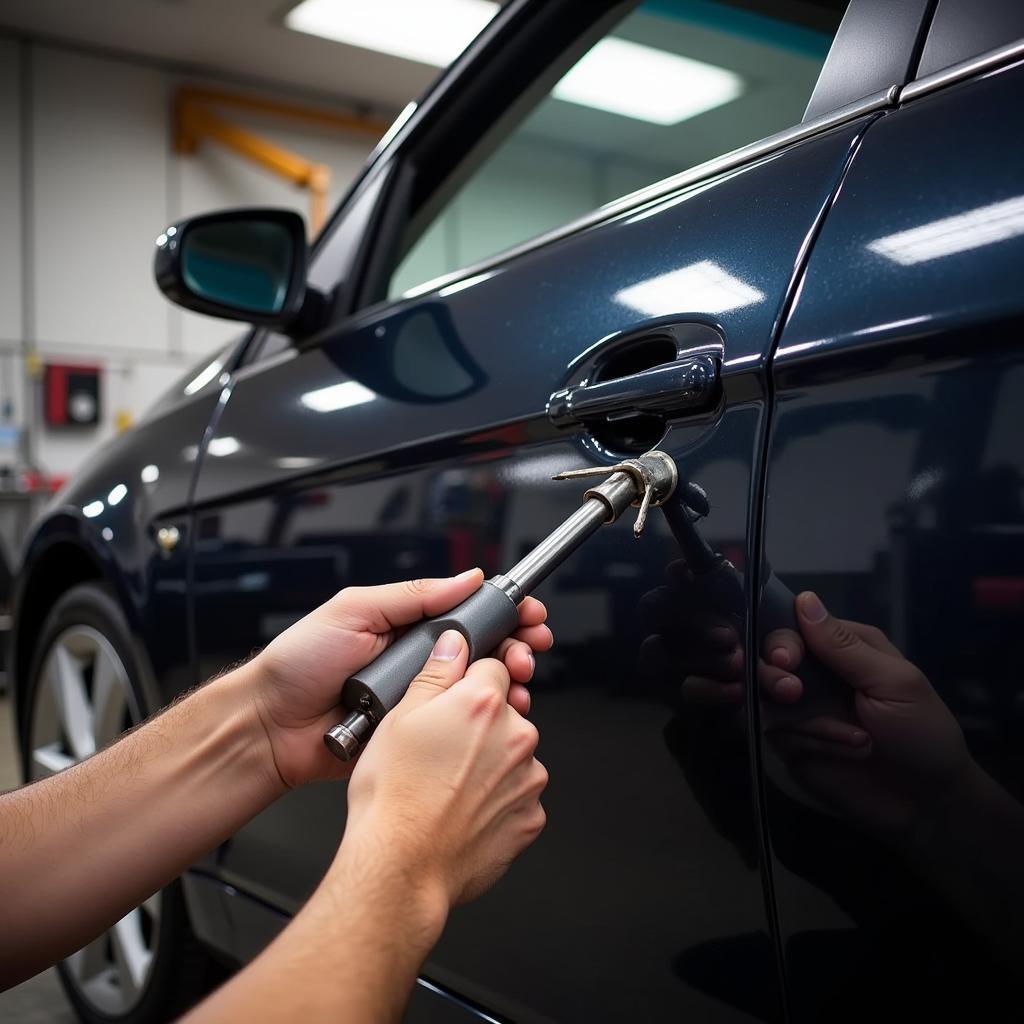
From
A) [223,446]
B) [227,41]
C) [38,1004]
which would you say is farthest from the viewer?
[227,41]

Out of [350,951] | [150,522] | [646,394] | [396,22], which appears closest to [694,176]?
[646,394]

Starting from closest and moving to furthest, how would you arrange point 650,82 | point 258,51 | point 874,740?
point 874,740 < point 650,82 < point 258,51

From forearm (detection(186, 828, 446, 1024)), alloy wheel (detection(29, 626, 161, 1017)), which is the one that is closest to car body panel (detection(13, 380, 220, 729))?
alloy wheel (detection(29, 626, 161, 1017))

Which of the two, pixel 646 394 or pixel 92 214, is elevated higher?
pixel 92 214

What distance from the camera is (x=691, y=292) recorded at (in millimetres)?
858

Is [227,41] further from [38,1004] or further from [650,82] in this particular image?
[38,1004]

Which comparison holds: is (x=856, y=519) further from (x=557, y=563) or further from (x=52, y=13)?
(x=52, y=13)

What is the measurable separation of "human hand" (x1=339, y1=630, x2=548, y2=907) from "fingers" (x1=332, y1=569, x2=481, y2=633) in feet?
0.29

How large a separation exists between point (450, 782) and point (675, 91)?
1680mm

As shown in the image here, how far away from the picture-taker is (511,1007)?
979 mm

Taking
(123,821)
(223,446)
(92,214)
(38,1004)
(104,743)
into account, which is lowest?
(38,1004)

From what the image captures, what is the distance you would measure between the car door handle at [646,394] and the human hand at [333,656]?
174 mm

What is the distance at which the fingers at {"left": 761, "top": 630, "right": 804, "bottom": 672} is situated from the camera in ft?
2.39

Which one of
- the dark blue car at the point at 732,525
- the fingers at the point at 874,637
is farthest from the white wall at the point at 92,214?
the fingers at the point at 874,637
